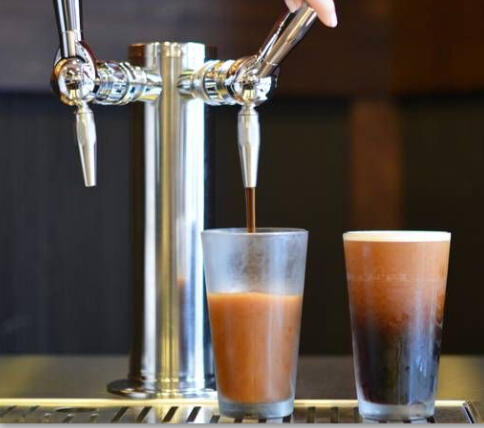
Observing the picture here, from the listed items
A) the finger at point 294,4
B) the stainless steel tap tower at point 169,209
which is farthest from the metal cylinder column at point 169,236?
the finger at point 294,4

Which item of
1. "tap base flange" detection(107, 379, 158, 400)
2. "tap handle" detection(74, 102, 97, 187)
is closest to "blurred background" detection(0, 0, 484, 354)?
"tap base flange" detection(107, 379, 158, 400)

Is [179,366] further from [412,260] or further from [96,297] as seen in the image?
[96,297]

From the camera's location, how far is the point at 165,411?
0.79 m

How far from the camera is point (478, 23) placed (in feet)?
5.08

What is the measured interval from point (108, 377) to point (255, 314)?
10.2 inches

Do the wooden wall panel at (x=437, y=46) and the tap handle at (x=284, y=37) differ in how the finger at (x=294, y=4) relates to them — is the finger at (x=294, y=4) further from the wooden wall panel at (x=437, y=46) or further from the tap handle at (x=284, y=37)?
the wooden wall panel at (x=437, y=46)

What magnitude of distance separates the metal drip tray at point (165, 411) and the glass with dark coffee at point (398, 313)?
0.08ft

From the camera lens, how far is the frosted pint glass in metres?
0.72

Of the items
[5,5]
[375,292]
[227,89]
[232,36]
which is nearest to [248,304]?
[375,292]

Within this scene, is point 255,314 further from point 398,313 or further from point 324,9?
point 324,9

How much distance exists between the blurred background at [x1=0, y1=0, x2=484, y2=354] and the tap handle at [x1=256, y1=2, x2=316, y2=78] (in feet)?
2.39

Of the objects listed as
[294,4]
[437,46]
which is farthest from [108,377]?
[437,46]

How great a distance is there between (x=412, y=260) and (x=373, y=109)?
85 cm

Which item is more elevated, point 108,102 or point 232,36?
point 232,36
